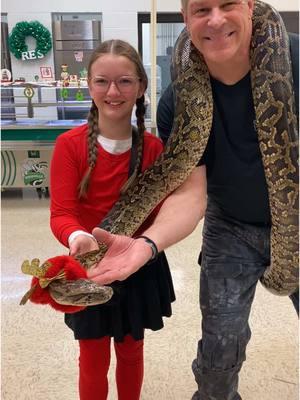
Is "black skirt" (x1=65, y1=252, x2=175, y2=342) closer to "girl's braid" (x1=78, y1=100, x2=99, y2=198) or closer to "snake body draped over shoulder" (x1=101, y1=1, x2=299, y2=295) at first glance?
"snake body draped over shoulder" (x1=101, y1=1, x2=299, y2=295)

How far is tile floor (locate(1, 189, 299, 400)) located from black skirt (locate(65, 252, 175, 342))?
0.64m

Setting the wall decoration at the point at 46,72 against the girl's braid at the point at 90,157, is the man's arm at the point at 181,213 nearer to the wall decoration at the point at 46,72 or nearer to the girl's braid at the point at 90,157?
the girl's braid at the point at 90,157

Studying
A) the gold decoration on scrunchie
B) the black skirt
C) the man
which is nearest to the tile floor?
the man

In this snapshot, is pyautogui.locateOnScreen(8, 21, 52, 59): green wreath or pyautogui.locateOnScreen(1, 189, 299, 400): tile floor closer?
pyautogui.locateOnScreen(1, 189, 299, 400): tile floor

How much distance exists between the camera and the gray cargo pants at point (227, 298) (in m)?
1.45

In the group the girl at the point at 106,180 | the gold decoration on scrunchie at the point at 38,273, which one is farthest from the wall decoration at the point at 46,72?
the gold decoration on scrunchie at the point at 38,273

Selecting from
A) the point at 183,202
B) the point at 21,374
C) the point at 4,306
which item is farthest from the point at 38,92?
the point at 183,202

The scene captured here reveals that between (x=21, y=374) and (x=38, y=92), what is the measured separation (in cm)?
363

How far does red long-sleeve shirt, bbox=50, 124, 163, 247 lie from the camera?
1.40 m

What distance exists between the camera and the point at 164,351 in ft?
7.40

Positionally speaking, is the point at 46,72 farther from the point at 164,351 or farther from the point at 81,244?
the point at 81,244

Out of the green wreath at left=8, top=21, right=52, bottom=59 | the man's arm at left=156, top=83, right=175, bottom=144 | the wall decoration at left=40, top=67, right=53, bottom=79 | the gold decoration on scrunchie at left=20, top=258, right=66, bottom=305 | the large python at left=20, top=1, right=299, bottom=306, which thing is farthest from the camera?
the wall decoration at left=40, top=67, right=53, bottom=79

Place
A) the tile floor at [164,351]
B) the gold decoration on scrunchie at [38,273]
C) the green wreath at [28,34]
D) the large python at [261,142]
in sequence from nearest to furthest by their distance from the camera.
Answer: the gold decoration on scrunchie at [38,273], the large python at [261,142], the tile floor at [164,351], the green wreath at [28,34]

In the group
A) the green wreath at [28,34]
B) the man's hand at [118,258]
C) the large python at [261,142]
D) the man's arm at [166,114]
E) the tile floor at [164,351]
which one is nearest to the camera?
the man's hand at [118,258]
